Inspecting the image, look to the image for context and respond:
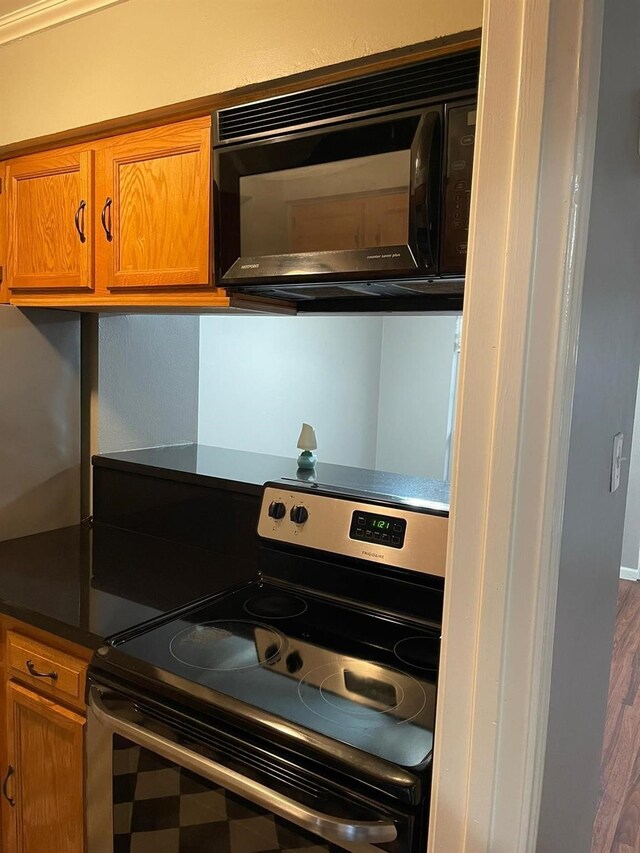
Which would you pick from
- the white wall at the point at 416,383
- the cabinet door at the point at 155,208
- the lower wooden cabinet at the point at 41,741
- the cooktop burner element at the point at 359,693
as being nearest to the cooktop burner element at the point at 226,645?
the cooktop burner element at the point at 359,693

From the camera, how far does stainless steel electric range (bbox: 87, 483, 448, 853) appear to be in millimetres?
1000

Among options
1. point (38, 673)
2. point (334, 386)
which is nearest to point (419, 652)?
point (38, 673)

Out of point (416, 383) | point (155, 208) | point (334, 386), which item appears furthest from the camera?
point (416, 383)

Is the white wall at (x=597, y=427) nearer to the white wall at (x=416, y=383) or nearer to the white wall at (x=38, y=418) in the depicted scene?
the white wall at (x=38, y=418)

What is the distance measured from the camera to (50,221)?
1864 millimetres

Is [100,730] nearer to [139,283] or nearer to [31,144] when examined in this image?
[139,283]

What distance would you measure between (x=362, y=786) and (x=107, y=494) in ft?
5.01

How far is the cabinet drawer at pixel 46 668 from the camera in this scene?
4.85ft

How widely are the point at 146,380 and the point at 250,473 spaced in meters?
0.61

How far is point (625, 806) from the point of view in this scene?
7.78 feet

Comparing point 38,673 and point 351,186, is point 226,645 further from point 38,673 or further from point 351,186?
point 351,186

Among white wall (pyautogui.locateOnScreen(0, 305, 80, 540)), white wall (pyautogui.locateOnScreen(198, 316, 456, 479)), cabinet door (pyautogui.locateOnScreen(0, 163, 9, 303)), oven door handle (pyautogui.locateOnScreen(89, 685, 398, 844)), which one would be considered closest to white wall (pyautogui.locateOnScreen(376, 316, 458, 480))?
Result: white wall (pyautogui.locateOnScreen(198, 316, 456, 479))

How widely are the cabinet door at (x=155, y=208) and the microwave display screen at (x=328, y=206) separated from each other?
16 centimetres

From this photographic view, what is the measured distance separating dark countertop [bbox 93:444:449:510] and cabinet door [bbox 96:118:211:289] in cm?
62
